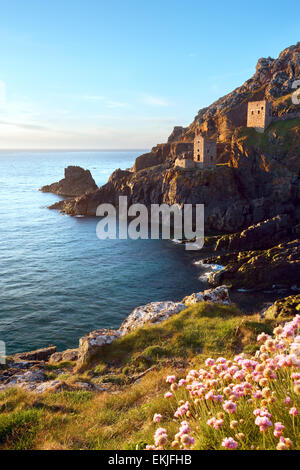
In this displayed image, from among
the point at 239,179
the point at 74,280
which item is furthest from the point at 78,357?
the point at 239,179

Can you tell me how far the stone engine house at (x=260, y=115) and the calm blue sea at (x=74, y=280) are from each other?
49.2m

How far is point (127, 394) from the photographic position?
9.38m

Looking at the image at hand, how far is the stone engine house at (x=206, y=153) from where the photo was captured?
80.6 m

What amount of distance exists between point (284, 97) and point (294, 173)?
1656 inches

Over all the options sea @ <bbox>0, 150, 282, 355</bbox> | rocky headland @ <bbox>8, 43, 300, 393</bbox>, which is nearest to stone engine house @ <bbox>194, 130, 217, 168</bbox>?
rocky headland @ <bbox>8, 43, 300, 393</bbox>

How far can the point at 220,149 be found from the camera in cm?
9019

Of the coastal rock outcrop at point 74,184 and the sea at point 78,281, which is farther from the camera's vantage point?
the coastal rock outcrop at point 74,184

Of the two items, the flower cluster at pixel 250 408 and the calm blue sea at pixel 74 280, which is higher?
the flower cluster at pixel 250 408

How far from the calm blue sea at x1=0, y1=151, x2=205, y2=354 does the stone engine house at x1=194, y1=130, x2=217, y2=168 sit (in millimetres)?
33747

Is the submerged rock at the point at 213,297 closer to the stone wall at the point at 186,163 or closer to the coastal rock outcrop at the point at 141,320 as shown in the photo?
the coastal rock outcrop at the point at 141,320

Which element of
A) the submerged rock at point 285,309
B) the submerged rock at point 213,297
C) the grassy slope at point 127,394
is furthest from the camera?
the submerged rock at point 285,309

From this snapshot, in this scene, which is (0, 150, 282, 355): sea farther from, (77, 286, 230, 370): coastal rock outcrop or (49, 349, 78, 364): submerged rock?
(77, 286, 230, 370): coastal rock outcrop

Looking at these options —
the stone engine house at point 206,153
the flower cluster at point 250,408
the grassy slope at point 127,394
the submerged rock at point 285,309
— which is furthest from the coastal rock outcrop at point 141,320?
the stone engine house at point 206,153

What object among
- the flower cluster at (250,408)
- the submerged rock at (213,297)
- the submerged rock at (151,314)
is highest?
the flower cluster at (250,408)
